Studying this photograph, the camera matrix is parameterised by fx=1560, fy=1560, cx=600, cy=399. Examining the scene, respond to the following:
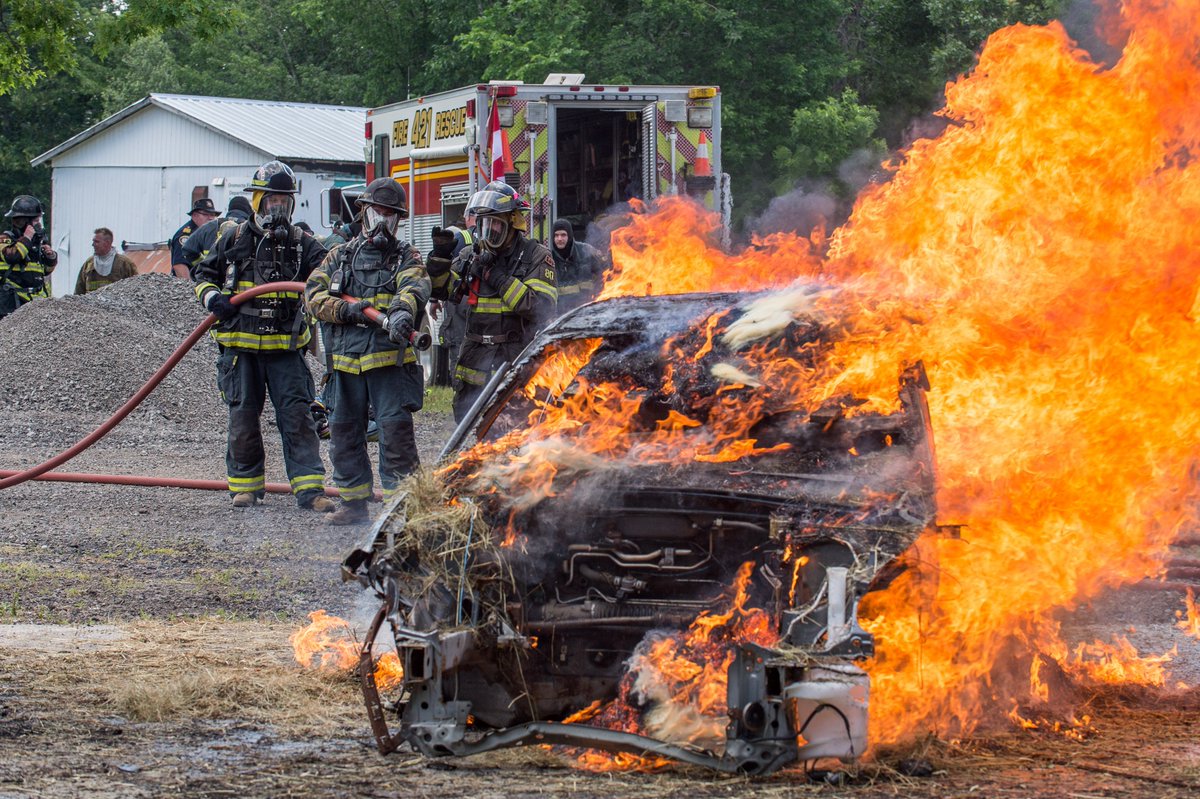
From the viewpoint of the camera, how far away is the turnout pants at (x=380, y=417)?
9727mm

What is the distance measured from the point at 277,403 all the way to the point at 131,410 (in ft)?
4.31

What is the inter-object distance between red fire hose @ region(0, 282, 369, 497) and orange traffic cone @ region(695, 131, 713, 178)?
266 inches

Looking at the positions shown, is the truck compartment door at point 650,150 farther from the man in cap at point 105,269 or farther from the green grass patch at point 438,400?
the man in cap at point 105,269

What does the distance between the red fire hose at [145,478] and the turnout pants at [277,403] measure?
260 millimetres

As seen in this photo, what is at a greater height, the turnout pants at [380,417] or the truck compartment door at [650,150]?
the truck compartment door at [650,150]

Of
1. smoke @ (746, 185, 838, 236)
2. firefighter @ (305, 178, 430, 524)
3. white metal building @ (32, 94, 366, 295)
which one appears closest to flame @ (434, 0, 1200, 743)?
firefighter @ (305, 178, 430, 524)

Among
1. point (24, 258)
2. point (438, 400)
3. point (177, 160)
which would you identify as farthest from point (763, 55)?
point (177, 160)

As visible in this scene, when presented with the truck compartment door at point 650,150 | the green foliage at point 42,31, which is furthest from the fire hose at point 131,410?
the truck compartment door at point 650,150

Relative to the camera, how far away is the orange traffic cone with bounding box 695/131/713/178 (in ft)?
54.7

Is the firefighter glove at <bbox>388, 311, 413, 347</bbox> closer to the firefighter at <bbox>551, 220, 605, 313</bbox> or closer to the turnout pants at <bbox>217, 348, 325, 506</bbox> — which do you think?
the turnout pants at <bbox>217, 348, 325, 506</bbox>

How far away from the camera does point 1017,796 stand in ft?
15.6

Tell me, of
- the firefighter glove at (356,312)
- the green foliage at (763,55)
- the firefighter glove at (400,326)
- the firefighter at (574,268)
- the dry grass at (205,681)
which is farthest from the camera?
the green foliage at (763,55)

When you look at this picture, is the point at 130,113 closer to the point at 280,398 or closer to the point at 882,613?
the point at 280,398

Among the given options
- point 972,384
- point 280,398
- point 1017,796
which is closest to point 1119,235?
point 972,384
